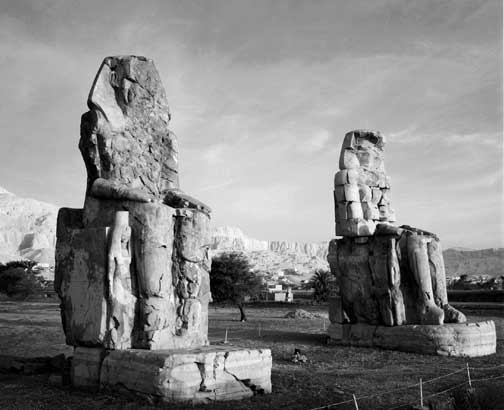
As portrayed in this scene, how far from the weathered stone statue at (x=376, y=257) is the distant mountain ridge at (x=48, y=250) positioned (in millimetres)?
83681

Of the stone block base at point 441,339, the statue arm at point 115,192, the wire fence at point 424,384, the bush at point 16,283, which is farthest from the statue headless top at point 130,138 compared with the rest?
the bush at point 16,283

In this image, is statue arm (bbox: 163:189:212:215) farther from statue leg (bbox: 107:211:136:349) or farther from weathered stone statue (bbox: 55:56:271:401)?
statue leg (bbox: 107:211:136:349)

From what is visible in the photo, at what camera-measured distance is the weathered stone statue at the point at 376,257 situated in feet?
29.3

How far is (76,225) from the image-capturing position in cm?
626

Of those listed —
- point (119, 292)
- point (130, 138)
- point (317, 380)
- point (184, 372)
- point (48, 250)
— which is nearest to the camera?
point (184, 372)

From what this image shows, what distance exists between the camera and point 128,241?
18.3ft

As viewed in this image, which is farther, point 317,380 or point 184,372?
point 317,380

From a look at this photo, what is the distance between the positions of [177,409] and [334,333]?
6138 mm

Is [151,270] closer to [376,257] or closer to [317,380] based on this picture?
[317,380]

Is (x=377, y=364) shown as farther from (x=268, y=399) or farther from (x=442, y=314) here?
(x=268, y=399)

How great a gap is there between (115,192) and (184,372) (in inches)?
88.8

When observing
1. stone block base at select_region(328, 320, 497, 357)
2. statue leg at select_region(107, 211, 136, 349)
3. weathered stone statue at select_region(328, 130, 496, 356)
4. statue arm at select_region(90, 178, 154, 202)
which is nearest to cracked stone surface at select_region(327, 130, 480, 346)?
weathered stone statue at select_region(328, 130, 496, 356)

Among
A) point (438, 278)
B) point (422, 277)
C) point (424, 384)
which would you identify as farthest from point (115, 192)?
point (438, 278)

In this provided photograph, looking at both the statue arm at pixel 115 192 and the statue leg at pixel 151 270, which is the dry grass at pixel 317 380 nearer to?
the statue leg at pixel 151 270
